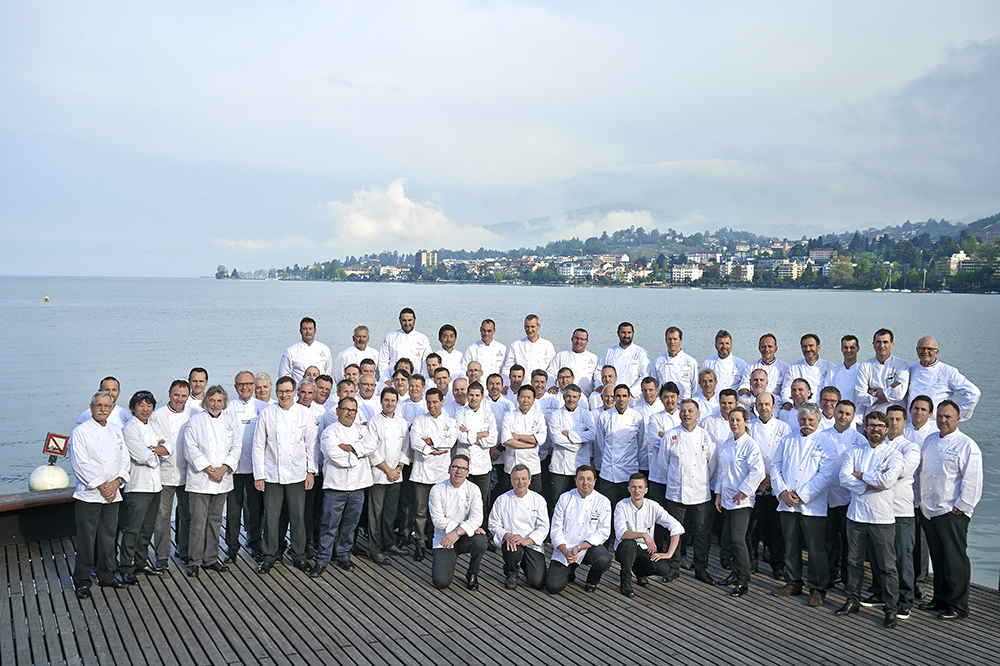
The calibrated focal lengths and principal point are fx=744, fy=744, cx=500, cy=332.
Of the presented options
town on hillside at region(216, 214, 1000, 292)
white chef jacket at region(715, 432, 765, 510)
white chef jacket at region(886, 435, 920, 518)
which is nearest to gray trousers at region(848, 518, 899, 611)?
white chef jacket at region(886, 435, 920, 518)

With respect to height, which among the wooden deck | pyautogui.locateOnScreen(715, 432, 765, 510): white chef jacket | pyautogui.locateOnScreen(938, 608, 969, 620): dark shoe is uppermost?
pyautogui.locateOnScreen(715, 432, 765, 510): white chef jacket

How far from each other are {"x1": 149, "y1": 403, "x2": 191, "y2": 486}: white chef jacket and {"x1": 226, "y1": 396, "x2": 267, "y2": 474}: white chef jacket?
503 mm

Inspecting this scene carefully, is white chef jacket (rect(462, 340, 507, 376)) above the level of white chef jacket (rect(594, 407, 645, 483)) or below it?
above

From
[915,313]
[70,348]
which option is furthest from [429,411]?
[915,313]

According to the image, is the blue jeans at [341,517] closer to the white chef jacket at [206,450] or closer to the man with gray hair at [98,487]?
the white chef jacket at [206,450]

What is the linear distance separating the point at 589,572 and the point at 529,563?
2.00 ft

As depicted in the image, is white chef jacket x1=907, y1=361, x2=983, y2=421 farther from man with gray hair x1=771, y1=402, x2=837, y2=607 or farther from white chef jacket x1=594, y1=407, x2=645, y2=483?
white chef jacket x1=594, y1=407, x2=645, y2=483

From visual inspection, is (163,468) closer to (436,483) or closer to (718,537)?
(436,483)

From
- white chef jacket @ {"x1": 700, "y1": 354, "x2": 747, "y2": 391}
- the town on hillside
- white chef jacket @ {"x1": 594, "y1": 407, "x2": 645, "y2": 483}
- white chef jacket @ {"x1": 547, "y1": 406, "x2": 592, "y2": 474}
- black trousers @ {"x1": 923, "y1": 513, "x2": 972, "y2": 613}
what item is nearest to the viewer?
black trousers @ {"x1": 923, "y1": 513, "x2": 972, "y2": 613}

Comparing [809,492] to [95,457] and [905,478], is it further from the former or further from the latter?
[95,457]

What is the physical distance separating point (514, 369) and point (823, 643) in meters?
4.55

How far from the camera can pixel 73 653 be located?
231 inches

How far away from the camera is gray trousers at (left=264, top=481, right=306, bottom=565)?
7.75 m

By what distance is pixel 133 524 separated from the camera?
7164mm
